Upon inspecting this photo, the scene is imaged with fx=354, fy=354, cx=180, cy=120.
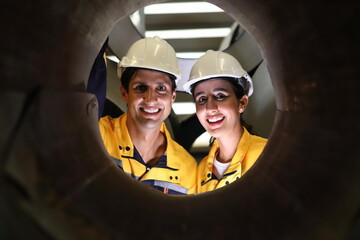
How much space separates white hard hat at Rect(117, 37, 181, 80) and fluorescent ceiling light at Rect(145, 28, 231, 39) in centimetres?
121

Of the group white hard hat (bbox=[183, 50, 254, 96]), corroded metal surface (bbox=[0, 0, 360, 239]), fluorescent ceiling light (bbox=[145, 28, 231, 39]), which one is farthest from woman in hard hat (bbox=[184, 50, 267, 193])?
fluorescent ceiling light (bbox=[145, 28, 231, 39])

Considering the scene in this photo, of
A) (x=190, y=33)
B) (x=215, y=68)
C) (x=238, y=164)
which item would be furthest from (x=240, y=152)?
(x=190, y=33)

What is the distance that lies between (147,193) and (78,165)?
0.16m

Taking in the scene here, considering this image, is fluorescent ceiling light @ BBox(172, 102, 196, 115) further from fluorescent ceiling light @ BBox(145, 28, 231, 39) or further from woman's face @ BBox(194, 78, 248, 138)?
woman's face @ BBox(194, 78, 248, 138)

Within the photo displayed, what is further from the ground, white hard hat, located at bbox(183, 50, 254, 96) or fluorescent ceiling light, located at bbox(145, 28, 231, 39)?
fluorescent ceiling light, located at bbox(145, 28, 231, 39)

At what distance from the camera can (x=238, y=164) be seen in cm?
176

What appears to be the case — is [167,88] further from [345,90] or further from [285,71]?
[345,90]

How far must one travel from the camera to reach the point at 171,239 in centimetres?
62

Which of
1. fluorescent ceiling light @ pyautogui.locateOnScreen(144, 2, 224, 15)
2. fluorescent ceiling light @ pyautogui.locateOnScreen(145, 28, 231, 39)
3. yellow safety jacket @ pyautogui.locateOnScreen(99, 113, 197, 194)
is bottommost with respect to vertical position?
yellow safety jacket @ pyautogui.locateOnScreen(99, 113, 197, 194)

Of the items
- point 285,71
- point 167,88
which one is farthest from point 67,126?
point 167,88

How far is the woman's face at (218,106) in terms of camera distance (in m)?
1.78

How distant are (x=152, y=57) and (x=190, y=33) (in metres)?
1.40

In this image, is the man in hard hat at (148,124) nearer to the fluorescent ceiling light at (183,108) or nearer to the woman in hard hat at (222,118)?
the woman in hard hat at (222,118)

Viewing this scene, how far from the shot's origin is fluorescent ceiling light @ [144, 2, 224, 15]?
2.97 meters
